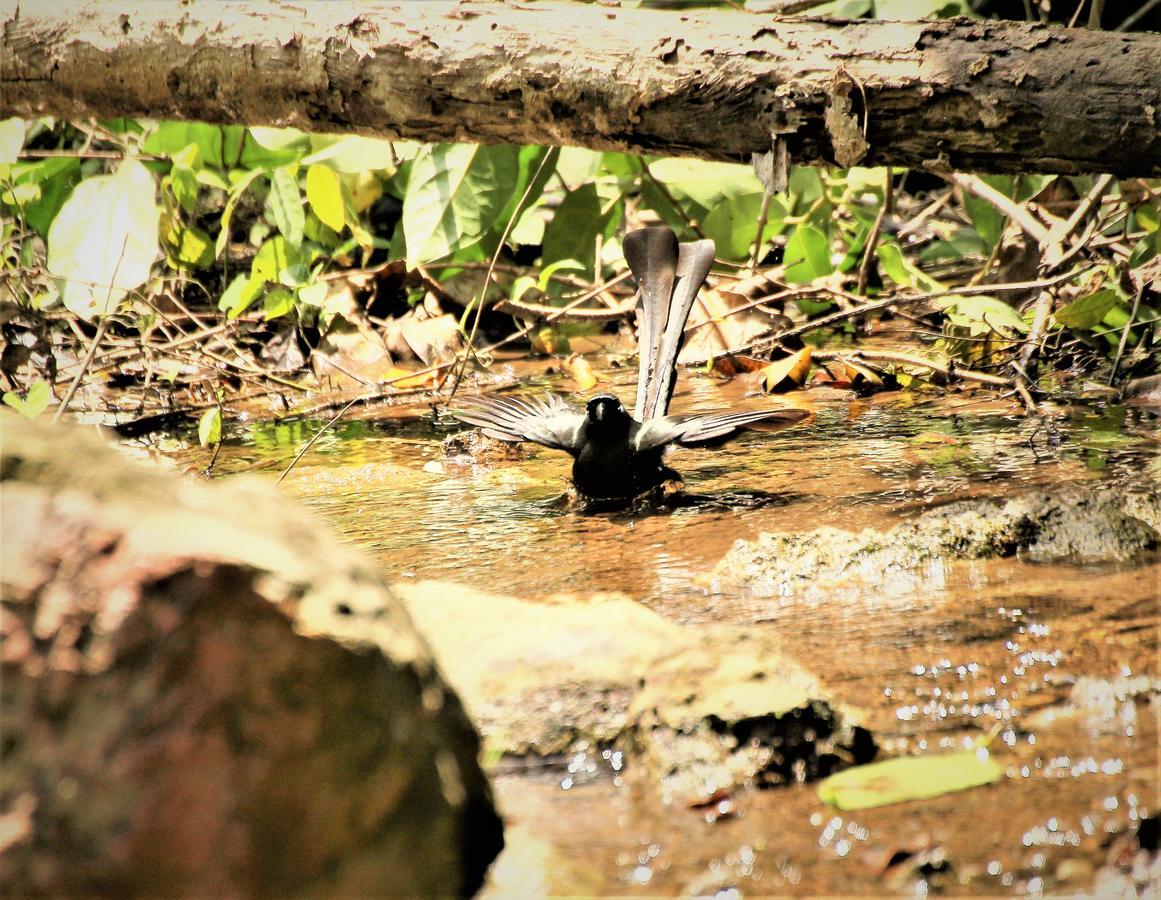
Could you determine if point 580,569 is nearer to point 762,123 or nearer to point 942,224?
point 762,123

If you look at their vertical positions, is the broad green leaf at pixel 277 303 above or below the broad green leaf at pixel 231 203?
below

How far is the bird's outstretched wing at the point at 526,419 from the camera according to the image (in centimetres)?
244

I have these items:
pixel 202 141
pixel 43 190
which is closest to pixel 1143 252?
pixel 202 141

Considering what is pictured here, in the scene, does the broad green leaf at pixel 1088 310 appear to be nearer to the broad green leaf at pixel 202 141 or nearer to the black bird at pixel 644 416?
the black bird at pixel 644 416

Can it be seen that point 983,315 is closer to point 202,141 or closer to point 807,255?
point 807,255

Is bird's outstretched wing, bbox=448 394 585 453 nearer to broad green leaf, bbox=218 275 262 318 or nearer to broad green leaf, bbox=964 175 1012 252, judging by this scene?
broad green leaf, bbox=218 275 262 318

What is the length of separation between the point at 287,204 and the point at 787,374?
164cm

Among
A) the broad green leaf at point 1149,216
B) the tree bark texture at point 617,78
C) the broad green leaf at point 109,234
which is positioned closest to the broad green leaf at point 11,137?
the tree bark texture at point 617,78

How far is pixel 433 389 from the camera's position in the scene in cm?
363

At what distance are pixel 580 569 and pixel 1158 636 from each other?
0.88m

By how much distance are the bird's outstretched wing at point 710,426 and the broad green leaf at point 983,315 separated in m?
1.10

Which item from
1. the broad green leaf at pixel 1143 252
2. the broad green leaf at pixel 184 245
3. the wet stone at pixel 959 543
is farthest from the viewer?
the broad green leaf at pixel 184 245

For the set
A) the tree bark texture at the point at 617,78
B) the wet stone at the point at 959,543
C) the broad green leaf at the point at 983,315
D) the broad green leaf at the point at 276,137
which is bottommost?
the wet stone at the point at 959,543

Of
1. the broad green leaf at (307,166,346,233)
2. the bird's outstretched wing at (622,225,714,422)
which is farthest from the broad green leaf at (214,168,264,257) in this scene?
the bird's outstretched wing at (622,225,714,422)
